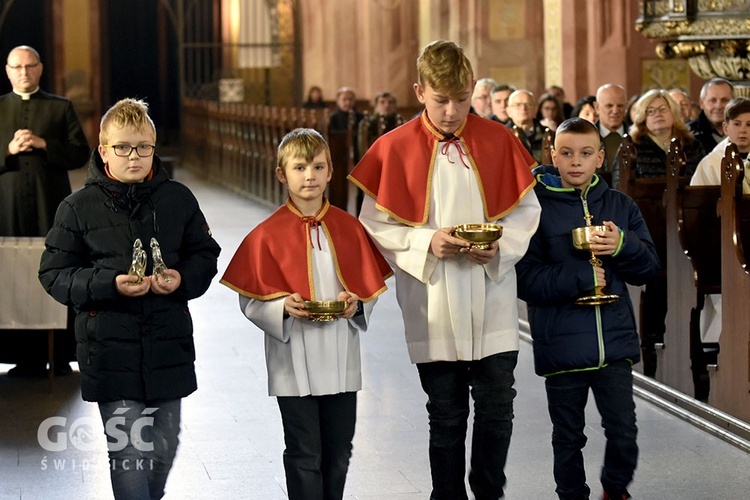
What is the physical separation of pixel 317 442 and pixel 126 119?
1150 mm

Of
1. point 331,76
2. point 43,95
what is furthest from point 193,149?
point 43,95

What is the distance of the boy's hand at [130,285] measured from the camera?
13.1 ft

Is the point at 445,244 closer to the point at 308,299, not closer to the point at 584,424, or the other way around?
the point at 308,299

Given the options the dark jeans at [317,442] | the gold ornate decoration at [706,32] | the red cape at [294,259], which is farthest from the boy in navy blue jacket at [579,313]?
the gold ornate decoration at [706,32]

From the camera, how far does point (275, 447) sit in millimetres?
5781

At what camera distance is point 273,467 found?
5441 millimetres

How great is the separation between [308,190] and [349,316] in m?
0.41

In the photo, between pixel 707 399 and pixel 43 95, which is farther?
pixel 43 95

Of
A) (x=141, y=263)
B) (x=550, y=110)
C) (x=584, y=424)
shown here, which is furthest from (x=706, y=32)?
(x=141, y=263)

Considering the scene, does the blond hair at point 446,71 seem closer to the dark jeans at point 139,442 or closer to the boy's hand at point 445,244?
the boy's hand at point 445,244

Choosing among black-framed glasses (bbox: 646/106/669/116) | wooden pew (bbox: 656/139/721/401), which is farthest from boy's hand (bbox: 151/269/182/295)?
black-framed glasses (bbox: 646/106/669/116)

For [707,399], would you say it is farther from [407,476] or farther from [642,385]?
[407,476]

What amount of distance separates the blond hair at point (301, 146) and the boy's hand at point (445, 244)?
0.40 metres

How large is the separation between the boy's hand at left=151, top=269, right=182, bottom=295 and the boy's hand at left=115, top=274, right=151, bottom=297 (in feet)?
0.08
